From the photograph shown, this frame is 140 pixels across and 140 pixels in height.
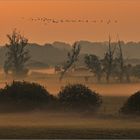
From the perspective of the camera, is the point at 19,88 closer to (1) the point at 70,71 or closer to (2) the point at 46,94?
(2) the point at 46,94

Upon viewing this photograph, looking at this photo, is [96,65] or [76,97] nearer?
[76,97]

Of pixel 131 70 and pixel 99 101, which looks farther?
pixel 131 70

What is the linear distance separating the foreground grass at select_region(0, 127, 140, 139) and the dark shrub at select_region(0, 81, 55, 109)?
13012 mm

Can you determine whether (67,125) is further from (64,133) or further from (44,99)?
(44,99)

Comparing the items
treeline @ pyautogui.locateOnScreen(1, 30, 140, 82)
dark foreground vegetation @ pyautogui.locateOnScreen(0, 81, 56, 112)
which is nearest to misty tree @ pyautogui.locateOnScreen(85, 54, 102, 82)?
treeline @ pyautogui.locateOnScreen(1, 30, 140, 82)

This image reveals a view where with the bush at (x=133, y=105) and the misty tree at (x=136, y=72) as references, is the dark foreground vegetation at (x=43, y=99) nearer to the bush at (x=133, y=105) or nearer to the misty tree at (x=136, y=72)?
the bush at (x=133, y=105)

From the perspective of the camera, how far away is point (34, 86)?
36094mm

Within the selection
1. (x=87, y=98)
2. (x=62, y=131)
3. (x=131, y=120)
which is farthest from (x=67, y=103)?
(x=62, y=131)

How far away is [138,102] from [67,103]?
518 centimetres

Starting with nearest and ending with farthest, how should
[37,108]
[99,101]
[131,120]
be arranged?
[131,120] → [37,108] → [99,101]

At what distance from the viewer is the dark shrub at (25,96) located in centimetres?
3581

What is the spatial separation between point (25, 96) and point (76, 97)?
3.25 metres

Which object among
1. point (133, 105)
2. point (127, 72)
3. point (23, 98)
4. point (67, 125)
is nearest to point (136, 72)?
point (127, 72)

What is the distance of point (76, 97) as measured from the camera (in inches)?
1398
